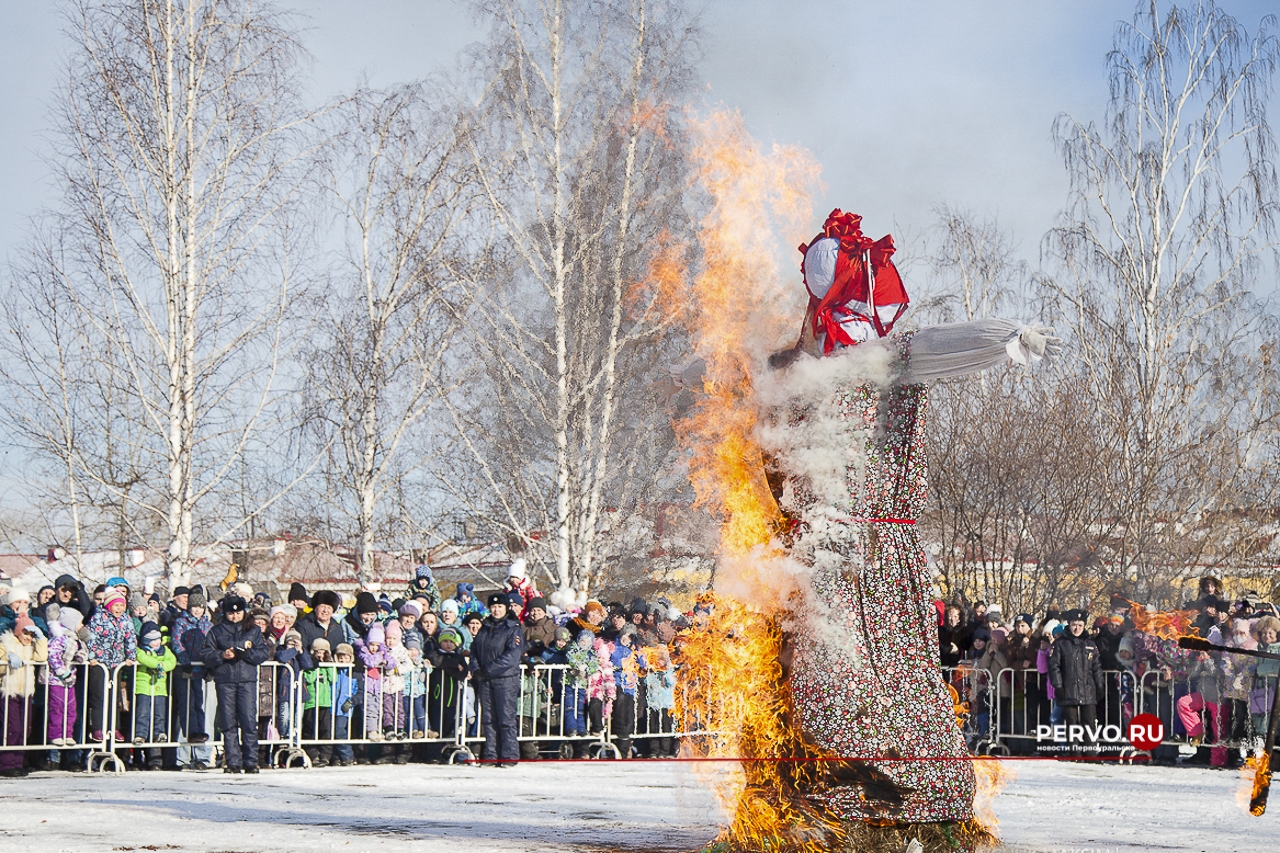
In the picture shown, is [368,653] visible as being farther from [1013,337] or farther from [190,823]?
[1013,337]

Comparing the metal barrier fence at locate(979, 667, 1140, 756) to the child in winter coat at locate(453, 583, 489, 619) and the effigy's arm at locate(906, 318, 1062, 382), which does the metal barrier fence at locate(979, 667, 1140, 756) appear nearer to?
the child in winter coat at locate(453, 583, 489, 619)

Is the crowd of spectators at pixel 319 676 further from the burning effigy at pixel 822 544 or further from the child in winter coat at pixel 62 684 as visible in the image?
the burning effigy at pixel 822 544

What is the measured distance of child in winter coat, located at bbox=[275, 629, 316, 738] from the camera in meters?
13.3

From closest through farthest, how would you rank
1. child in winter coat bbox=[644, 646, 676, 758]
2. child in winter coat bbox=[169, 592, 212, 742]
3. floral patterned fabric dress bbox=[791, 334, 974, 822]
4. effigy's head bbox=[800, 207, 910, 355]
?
floral patterned fabric dress bbox=[791, 334, 974, 822], effigy's head bbox=[800, 207, 910, 355], child in winter coat bbox=[169, 592, 212, 742], child in winter coat bbox=[644, 646, 676, 758]

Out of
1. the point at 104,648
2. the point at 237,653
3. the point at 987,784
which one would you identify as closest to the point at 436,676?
the point at 237,653

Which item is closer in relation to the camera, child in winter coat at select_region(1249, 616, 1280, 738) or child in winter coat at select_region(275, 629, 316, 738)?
child in winter coat at select_region(1249, 616, 1280, 738)

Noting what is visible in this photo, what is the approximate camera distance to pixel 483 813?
8.34 metres

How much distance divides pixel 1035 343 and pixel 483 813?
481 cm

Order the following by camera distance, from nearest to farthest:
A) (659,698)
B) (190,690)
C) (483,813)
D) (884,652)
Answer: (884,652) < (483,813) < (190,690) < (659,698)

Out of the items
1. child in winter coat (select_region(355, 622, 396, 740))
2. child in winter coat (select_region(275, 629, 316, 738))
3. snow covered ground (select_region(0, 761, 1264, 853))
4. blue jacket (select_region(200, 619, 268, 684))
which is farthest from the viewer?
child in winter coat (select_region(355, 622, 396, 740))

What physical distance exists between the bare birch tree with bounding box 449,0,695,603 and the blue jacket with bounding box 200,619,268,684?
963 centimetres

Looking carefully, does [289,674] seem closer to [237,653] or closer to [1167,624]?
[237,653]

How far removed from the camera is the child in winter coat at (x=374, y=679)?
13.8 m

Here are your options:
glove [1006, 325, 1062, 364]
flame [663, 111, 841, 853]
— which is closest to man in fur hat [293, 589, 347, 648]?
flame [663, 111, 841, 853]
